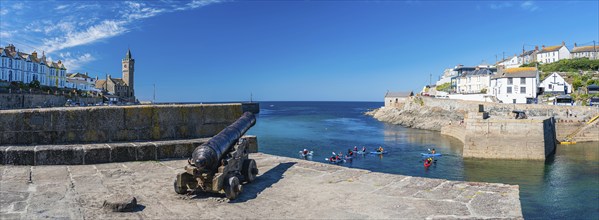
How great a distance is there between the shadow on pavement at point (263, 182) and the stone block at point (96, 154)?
2.99m

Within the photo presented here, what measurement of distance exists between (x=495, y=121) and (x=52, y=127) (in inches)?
1360

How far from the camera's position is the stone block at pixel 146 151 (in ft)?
23.7

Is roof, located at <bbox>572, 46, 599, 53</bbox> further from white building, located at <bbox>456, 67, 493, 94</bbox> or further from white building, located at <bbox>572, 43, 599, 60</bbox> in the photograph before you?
white building, located at <bbox>456, 67, 493, 94</bbox>

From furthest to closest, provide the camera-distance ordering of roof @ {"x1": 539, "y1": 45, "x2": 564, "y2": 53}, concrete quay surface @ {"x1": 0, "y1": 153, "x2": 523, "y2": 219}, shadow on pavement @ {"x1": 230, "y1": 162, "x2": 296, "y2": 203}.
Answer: roof @ {"x1": 539, "y1": 45, "x2": 564, "y2": 53}, shadow on pavement @ {"x1": 230, "y1": 162, "x2": 296, "y2": 203}, concrete quay surface @ {"x1": 0, "y1": 153, "x2": 523, "y2": 219}

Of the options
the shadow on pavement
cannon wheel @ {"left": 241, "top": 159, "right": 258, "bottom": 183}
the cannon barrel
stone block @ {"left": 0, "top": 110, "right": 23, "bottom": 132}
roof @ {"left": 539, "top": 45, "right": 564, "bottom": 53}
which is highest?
roof @ {"left": 539, "top": 45, "right": 564, "bottom": 53}

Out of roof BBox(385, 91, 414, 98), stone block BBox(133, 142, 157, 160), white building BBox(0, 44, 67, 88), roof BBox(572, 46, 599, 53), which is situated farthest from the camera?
roof BBox(572, 46, 599, 53)

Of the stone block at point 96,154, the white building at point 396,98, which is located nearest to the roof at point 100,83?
the white building at point 396,98

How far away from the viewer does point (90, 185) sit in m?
5.51

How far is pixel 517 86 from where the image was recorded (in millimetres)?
60969

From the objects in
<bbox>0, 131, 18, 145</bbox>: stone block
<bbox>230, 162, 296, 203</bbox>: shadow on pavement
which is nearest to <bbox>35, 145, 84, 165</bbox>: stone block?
<bbox>0, 131, 18, 145</bbox>: stone block

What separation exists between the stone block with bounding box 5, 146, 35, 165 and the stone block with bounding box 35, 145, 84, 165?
0.07 m

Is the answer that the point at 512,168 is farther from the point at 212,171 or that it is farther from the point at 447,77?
the point at 447,77

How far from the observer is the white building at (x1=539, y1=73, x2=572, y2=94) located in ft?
200

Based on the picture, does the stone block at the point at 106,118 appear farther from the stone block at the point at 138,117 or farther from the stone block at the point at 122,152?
the stone block at the point at 122,152
